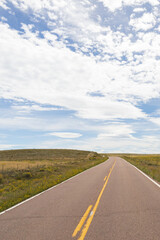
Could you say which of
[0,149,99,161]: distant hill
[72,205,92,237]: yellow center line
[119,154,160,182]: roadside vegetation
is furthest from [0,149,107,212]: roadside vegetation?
[0,149,99,161]: distant hill

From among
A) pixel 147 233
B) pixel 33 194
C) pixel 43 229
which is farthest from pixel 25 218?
pixel 33 194

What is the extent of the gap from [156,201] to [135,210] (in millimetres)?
1855

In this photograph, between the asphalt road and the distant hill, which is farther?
the distant hill

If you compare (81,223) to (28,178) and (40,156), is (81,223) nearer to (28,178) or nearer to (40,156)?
(28,178)

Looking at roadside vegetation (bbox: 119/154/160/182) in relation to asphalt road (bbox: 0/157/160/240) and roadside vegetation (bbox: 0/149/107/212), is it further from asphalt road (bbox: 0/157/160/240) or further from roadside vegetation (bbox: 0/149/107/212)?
asphalt road (bbox: 0/157/160/240)

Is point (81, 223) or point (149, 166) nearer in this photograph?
point (81, 223)

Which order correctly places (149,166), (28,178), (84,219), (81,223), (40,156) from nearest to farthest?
1. (81,223)
2. (84,219)
3. (28,178)
4. (149,166)
5. (40,156)

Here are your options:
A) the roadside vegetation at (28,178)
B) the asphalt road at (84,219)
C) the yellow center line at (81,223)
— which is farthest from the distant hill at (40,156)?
the yellow center line at (81,223)

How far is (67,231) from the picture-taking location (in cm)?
539

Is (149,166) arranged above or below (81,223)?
above

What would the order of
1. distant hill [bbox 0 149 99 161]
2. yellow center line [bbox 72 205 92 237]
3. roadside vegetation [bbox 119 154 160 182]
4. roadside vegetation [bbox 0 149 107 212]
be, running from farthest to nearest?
distant hill [bbox 0 149 99 161] < roadside vegetation [bbox 119 154 160 182] < roadside vegetation [bbox 0 149 107 212] < yellow center line [bbox 72 205 92 237]

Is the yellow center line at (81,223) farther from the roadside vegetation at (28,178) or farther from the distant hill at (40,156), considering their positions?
the distant hill at (40,156)

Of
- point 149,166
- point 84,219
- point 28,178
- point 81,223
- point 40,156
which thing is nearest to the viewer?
point 81,223

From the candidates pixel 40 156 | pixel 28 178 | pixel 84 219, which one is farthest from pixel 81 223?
pixel 40 156
